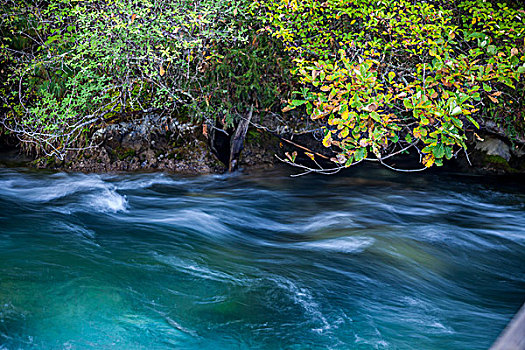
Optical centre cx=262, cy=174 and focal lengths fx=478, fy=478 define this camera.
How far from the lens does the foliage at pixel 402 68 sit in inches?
170

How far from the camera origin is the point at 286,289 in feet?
13.1

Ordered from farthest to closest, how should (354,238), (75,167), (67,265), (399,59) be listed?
(75,167) → (399,59) → (354,238) → (67,265)

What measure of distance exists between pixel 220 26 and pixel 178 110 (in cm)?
202

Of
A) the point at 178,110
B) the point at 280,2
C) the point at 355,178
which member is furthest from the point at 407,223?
the point at 178,110

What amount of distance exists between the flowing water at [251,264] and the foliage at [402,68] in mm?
1055

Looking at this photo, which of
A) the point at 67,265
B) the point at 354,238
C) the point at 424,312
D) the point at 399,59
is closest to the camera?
the point at 424,312

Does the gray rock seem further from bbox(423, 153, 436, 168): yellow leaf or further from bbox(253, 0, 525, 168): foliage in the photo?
bbox(423, 153, 436, 168): yellow leaf

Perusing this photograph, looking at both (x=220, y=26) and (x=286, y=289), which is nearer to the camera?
(x=286, y=289)

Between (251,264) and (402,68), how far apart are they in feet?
11.5

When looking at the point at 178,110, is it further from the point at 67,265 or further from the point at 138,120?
the point at 67,265

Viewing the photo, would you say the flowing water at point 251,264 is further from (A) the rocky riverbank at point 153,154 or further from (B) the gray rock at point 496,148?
(B) the gray rock at point 496,148

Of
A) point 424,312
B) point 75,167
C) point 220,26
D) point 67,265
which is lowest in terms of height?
point 424,312

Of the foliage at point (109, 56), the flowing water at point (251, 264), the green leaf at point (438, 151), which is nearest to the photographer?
the flowing water at point (251, 264)

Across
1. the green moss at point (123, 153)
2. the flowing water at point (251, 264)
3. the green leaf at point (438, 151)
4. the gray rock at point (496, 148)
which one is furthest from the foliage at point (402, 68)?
the green moss at point (123, 153)
